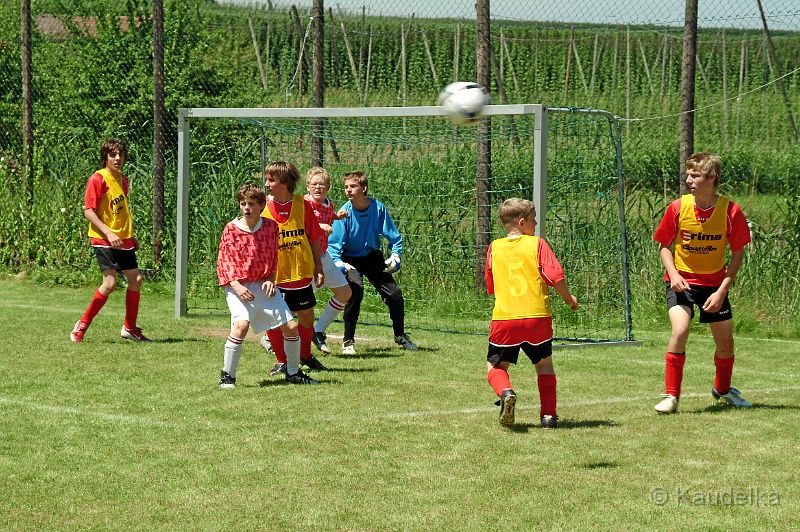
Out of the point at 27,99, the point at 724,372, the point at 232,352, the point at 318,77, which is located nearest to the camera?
the point at 724,372

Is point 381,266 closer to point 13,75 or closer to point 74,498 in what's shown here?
point 74,498

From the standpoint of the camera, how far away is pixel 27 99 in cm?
1683

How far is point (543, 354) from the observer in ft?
24.5

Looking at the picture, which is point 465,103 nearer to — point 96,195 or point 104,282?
point 96,195

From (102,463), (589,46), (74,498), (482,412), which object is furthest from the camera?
(589,46)

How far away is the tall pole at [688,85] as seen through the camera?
12.5 meters

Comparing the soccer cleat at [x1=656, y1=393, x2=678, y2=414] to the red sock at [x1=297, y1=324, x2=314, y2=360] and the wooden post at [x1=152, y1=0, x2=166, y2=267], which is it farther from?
the wooden post at [x1=152, y1=0, x2=166, y2=267]

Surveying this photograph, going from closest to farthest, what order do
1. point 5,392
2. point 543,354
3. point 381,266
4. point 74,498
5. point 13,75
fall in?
1. point 74,498
2. point 543,354
3. point 5,392
4. point 381,266
5. point 13,75

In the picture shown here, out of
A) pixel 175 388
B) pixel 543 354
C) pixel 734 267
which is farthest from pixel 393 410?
pixel 734 267

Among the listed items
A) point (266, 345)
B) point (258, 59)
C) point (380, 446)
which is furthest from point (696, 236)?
point (258, 59)

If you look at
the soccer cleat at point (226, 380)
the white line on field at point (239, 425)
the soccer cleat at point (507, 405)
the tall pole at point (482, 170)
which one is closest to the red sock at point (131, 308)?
the soccer cleat at point (226, 380)

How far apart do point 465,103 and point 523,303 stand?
2525 millimetres

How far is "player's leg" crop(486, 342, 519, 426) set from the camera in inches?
287

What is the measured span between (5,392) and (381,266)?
3635mm
